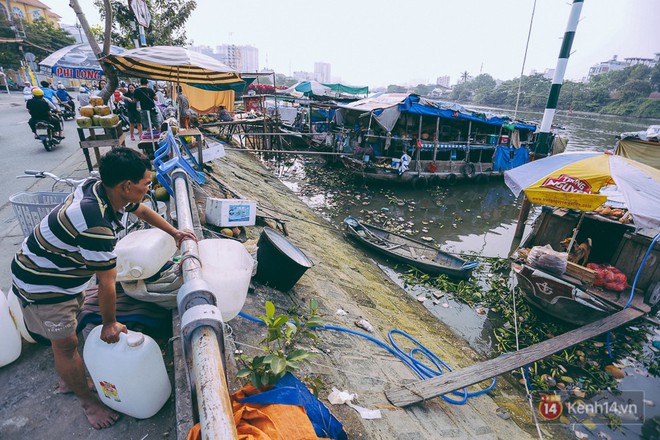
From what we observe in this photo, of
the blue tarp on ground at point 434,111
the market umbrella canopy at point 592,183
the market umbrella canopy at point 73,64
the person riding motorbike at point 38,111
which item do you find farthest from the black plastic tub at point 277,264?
the blue tarp on ground at point 434,111

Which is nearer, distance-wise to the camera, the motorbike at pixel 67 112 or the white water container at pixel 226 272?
the white water container at pixel 226 272

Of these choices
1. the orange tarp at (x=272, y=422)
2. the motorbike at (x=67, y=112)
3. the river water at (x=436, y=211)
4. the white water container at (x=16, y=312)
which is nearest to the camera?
the orange tarp at (x=272, y=422)

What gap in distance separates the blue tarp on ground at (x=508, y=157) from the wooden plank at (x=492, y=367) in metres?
13.8

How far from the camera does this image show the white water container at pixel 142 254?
2453 millimetres

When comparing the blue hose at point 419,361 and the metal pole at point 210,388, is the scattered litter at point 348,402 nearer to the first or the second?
the blue hose at point 419,361

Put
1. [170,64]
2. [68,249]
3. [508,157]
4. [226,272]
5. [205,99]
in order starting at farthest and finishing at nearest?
[508,157], [205,99], [170,64], [226,272], [68,249]

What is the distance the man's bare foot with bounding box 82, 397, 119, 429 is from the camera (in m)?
2.12

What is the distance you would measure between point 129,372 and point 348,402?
2.03 m

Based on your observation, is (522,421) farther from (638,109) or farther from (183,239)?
(638,109)

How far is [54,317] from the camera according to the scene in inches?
80.7

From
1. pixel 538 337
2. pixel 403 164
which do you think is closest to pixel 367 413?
pixel 538 337

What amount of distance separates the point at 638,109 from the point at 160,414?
261 ft

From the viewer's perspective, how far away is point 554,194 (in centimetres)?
570

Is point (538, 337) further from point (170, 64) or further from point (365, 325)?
point (170, 64)
